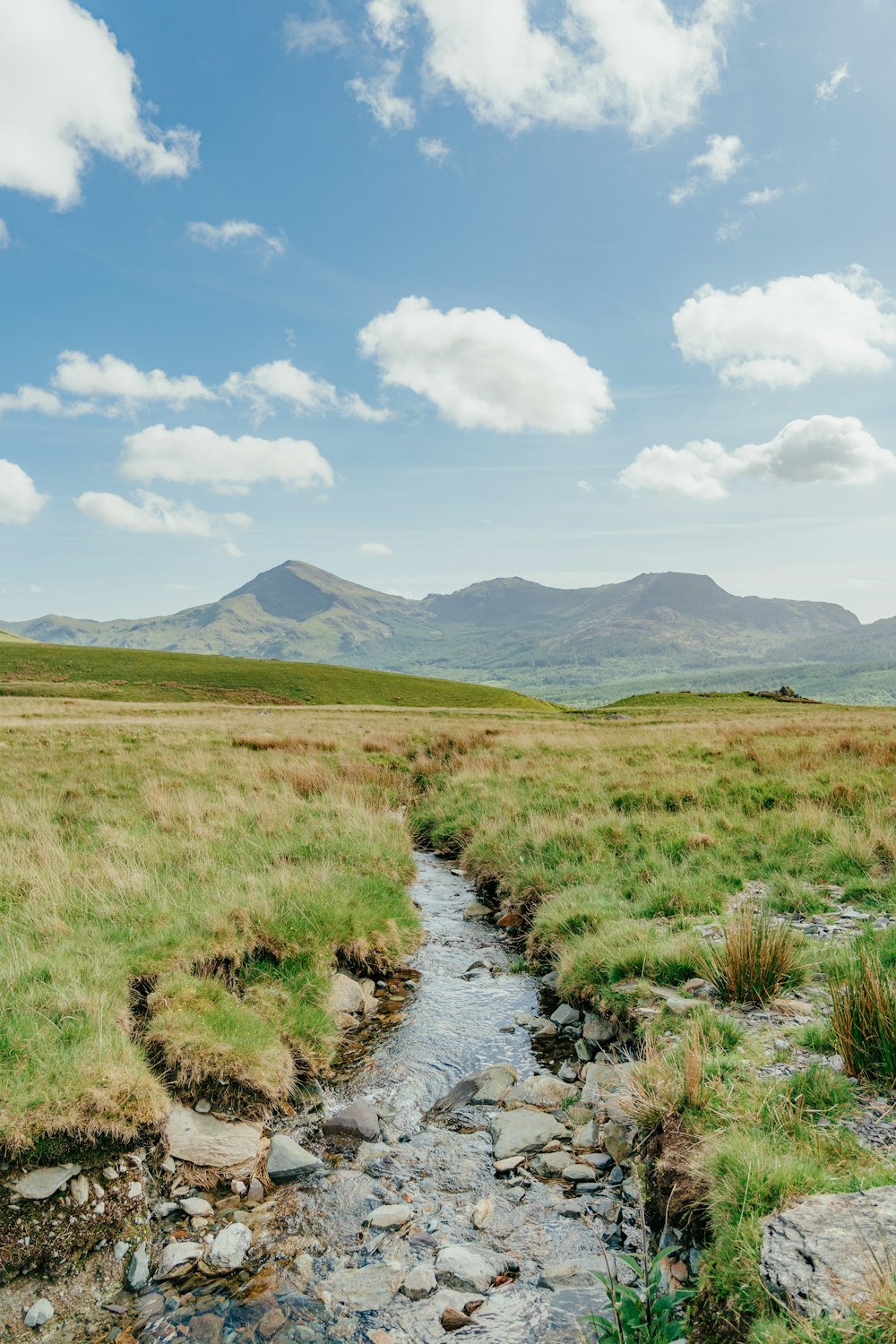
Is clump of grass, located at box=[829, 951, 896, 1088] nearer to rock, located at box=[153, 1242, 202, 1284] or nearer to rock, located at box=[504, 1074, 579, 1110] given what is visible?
rock, located at box=[504, 1074, 579, 1110]

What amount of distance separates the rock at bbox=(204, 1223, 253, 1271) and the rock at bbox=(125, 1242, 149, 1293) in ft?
1.47

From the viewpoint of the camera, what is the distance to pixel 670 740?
1211 inches

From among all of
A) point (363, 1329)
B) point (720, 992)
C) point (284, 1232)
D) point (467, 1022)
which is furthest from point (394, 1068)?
point (720, 992)

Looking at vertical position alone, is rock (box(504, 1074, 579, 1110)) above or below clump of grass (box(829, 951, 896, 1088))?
below

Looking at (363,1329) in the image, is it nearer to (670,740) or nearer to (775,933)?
(775,933)

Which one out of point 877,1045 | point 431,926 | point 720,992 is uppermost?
point 877,1045

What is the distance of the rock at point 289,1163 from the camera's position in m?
6.41

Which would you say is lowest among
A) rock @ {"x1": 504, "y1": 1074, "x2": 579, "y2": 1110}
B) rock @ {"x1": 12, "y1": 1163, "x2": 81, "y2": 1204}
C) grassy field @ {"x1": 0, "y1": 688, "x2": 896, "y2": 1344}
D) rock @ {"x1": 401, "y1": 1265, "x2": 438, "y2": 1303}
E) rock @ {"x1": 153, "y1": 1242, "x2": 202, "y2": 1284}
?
rock @ {"x1": 504, "y1": 1074, "x2": 579, "y2": 1110}

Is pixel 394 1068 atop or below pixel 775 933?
→ below

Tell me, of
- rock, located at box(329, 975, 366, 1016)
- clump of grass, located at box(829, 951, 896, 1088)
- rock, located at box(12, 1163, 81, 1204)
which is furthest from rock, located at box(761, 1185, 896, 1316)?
rock, located at box(329, 975, 366, 1016)

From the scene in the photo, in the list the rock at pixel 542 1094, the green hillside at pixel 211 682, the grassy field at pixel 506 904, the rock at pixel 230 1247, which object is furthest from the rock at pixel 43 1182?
the green hillside at pixel 211 682

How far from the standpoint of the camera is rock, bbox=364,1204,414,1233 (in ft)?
18.8

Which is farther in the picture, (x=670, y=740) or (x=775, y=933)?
(x=670, y=740)

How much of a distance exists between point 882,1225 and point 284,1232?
4559mm
